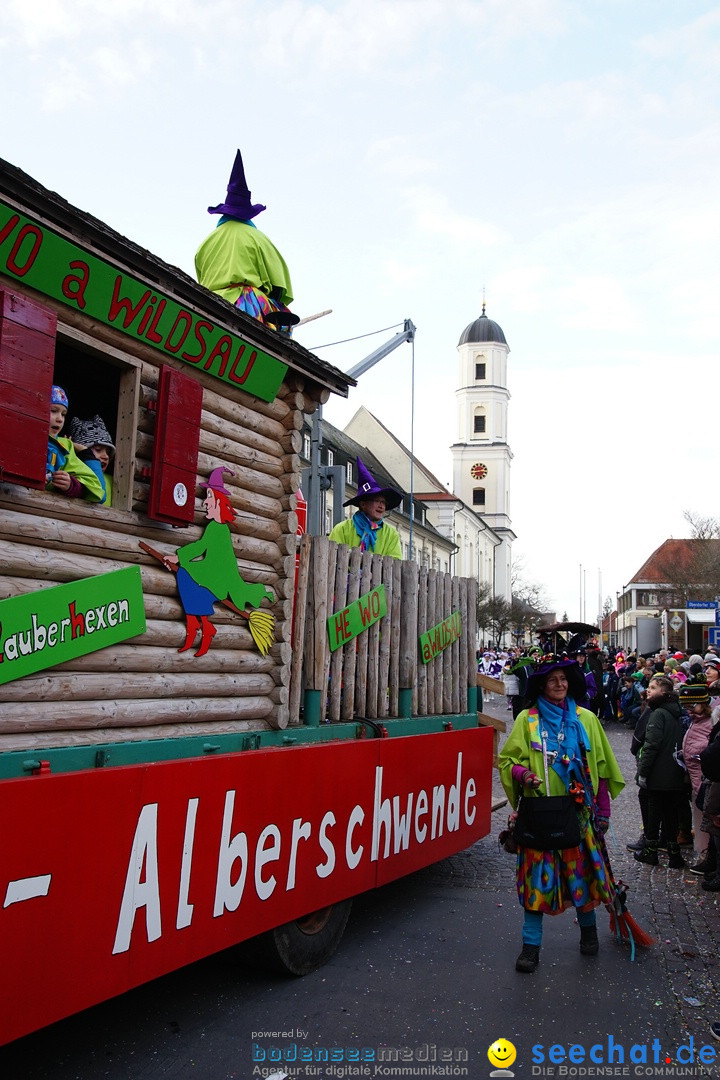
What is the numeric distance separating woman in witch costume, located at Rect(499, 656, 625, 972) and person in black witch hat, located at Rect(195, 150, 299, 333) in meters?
3.21

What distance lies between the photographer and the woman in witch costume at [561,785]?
5.31 m

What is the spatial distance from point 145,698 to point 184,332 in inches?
75.8

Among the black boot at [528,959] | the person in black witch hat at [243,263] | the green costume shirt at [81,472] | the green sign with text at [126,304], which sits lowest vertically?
the black boot at [528,959]

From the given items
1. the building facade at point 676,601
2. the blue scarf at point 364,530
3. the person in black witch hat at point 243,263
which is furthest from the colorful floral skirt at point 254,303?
the building facade at point 676,601

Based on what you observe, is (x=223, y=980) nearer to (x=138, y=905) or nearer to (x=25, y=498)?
(x=138, y=905)

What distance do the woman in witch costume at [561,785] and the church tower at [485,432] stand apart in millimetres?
91961

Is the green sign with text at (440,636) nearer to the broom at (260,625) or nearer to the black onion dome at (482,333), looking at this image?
the broom at (260,625)

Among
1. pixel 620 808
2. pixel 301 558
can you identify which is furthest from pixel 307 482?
pixel 620 808

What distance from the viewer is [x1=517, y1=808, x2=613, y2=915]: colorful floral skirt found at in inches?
209

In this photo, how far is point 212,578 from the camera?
4.98 metres

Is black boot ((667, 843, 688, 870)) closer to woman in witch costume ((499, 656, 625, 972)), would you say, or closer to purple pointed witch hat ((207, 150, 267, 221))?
woman in witch costume ((499, 656, 625, 972))

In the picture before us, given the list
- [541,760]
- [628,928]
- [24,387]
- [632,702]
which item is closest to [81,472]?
[24,387]

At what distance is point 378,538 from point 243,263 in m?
2.40

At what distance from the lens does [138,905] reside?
3793 millimetres
